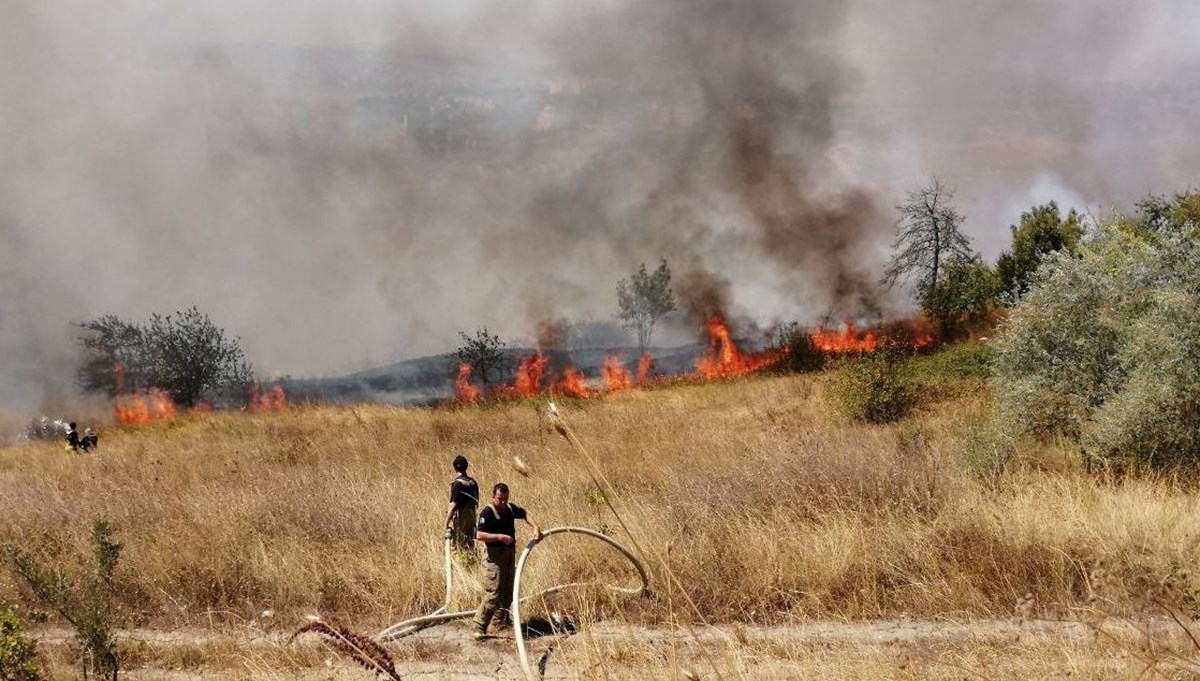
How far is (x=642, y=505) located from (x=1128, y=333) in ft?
26.5

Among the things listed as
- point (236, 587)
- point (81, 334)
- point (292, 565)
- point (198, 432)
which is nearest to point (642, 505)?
point (292, 565)

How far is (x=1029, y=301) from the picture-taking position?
11672 millimetres

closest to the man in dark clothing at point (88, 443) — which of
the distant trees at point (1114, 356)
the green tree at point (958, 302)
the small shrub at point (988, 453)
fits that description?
the small shrub at point (988, 453)

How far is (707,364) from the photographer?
34562 millimetres

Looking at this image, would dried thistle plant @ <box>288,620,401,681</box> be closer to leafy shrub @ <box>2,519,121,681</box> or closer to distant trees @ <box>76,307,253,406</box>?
leafy shrub @ <box>2,519,121,681</box>

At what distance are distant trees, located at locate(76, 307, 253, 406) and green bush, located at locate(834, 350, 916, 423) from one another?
30295mm

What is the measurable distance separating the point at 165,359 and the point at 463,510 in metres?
32.7

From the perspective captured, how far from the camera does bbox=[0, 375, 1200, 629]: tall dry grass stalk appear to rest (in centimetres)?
709

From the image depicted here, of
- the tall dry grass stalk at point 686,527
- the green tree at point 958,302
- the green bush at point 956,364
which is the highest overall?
the green tree at point 958,302

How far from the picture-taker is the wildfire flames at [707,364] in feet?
103

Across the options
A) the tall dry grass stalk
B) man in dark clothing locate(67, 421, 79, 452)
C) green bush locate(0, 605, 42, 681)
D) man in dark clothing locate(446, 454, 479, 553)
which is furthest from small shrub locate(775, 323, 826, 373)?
green bush locate(0, 605, 42, 681)

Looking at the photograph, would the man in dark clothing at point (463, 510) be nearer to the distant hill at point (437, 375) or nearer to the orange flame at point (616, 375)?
the orange flame at point (616, 375)

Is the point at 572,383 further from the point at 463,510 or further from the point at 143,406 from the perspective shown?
the point at 463,510

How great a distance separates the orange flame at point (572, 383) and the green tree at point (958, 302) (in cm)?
1698
